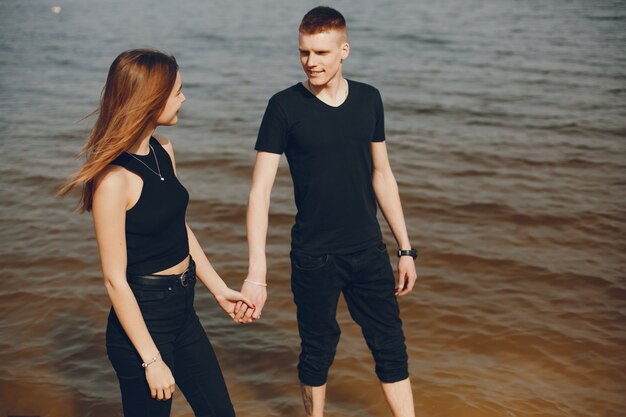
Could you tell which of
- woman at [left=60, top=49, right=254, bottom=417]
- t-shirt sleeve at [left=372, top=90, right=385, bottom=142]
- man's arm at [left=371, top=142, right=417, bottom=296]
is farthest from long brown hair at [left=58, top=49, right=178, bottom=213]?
man's arm at [left=371, top=142, right=417, bottom=296]

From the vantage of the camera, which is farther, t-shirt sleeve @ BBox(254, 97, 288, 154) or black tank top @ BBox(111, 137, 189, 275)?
t-shirt sleeve @ BBox(254, 97, 288, 154)

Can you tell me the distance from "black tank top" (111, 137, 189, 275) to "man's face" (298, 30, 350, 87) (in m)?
0.95

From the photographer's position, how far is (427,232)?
8.11 meters

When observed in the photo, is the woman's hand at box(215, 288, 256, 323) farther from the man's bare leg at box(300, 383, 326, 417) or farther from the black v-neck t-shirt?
the man's bare leg at box(300, 383, 326, 417)

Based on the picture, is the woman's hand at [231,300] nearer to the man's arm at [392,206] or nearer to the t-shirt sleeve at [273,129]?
the t-shirt sleeve at [273,129]

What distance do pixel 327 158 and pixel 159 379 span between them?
1.44m

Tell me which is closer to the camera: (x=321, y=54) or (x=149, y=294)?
(x=149, y=294)

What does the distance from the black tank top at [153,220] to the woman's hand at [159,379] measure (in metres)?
0.39

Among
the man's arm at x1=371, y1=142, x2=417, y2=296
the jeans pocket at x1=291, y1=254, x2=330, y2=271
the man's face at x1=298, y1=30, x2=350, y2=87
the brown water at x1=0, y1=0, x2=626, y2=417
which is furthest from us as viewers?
the brown water at x1=0, y1=0, x2=626, y2=417

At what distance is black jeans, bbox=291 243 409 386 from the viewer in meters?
3.93

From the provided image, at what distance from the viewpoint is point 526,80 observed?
15852 millimetres

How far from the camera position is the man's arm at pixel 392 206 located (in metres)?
4.15

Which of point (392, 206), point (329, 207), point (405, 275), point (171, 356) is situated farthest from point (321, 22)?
point (171, 356)

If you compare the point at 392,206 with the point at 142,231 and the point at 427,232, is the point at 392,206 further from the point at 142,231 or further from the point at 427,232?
the point at 427,232
